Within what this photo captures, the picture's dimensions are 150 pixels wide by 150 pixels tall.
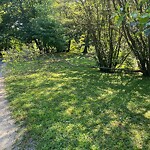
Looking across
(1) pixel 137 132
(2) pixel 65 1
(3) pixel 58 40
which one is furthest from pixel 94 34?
(3) pixel 58 40

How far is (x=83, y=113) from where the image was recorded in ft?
15.3

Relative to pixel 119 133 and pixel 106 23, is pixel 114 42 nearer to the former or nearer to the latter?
pixel 106 23

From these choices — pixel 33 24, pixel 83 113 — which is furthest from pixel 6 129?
pixel 33 24

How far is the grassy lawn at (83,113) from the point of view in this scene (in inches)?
140

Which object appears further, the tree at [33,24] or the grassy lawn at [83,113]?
Answer: the tree at [33,24]

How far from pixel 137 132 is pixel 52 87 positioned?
3.56 meters

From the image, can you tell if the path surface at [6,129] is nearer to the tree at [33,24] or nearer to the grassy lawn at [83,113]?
the grassy lawn at [83,113]

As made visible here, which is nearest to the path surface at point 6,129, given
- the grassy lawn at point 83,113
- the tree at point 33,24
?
the grassy lawn at point 83,113

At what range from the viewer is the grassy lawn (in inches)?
140

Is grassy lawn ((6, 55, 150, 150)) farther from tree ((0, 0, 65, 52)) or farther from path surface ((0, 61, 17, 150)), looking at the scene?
tree ((0, 0, 65, 52))

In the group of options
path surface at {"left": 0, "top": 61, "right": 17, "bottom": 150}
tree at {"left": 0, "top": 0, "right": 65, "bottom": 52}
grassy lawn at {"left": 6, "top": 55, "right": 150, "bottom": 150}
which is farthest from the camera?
tree at {"left": 0, "top": 0, "right": 65, "bottom": 52}

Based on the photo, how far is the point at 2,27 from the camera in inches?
763

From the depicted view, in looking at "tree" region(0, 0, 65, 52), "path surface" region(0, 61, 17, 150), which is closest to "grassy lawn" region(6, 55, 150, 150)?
"path surface" region(0, 61, 17, 150)

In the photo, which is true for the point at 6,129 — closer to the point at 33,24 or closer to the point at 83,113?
the point at 83,113
